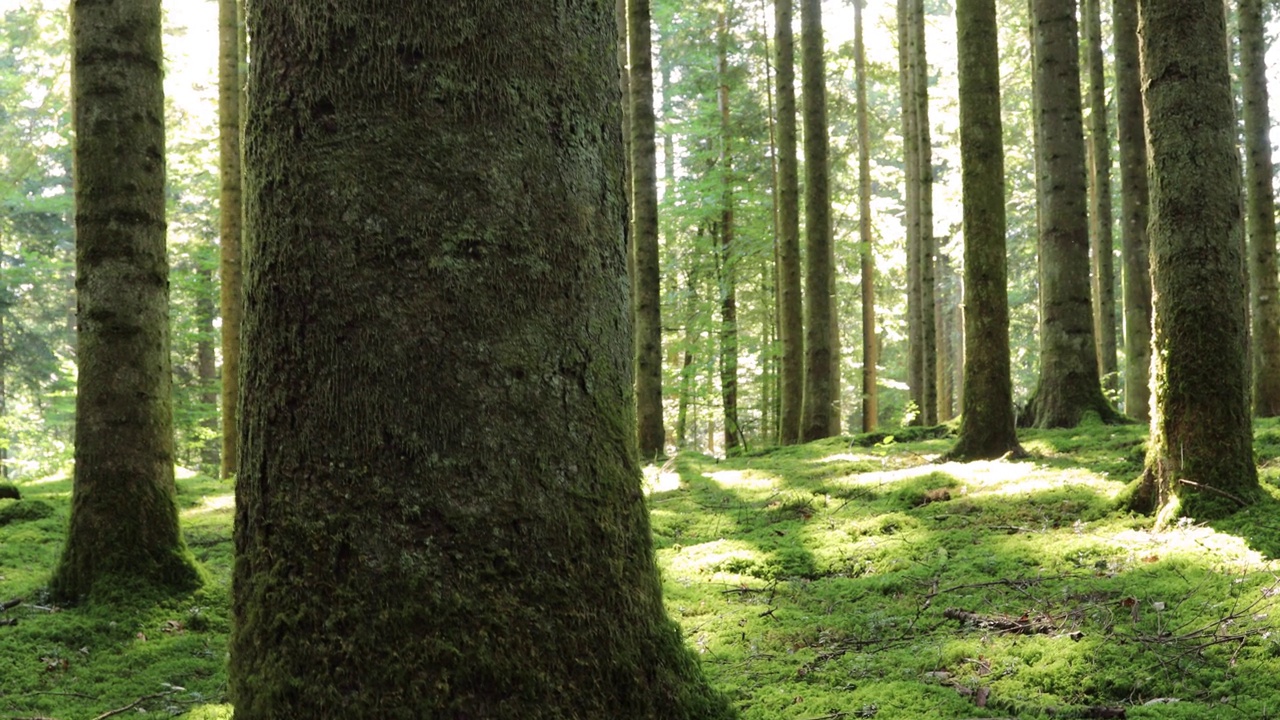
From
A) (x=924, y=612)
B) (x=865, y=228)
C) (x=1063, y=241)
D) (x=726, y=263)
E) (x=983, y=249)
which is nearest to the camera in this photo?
(x=924, y=612)

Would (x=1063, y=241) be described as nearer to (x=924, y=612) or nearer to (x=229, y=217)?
(x=924, y=612)

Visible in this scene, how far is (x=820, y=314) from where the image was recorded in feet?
46.0

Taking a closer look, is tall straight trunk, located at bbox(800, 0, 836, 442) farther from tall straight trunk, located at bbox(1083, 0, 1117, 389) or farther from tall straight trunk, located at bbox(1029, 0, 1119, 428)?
tall straight trunk, located at bbox(1029, 0, 1119, 428)

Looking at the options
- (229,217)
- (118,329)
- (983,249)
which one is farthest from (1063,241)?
(229,217)

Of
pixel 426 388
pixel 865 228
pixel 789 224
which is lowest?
pixel 426 388

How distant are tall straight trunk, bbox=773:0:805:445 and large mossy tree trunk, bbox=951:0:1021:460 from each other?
6242 millimetres

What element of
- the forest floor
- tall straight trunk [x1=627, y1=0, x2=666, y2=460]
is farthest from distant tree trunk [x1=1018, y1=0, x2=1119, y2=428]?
tall straight trunk [x1=627, y1=0, x2=666, y2=460]

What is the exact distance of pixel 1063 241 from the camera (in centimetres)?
941

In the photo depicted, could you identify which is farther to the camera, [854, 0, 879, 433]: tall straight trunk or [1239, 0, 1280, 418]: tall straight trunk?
[854, 0, 879, 433]: tall straight trunk

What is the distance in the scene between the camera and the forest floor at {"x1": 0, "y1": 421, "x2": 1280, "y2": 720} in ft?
9.87

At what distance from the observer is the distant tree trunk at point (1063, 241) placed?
9.28m

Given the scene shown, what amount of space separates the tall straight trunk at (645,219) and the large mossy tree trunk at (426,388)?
1073cm

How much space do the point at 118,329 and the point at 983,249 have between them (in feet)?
22.7

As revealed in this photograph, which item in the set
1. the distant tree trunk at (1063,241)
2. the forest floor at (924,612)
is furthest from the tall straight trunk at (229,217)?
the distant tree trunk at (1063,241)
